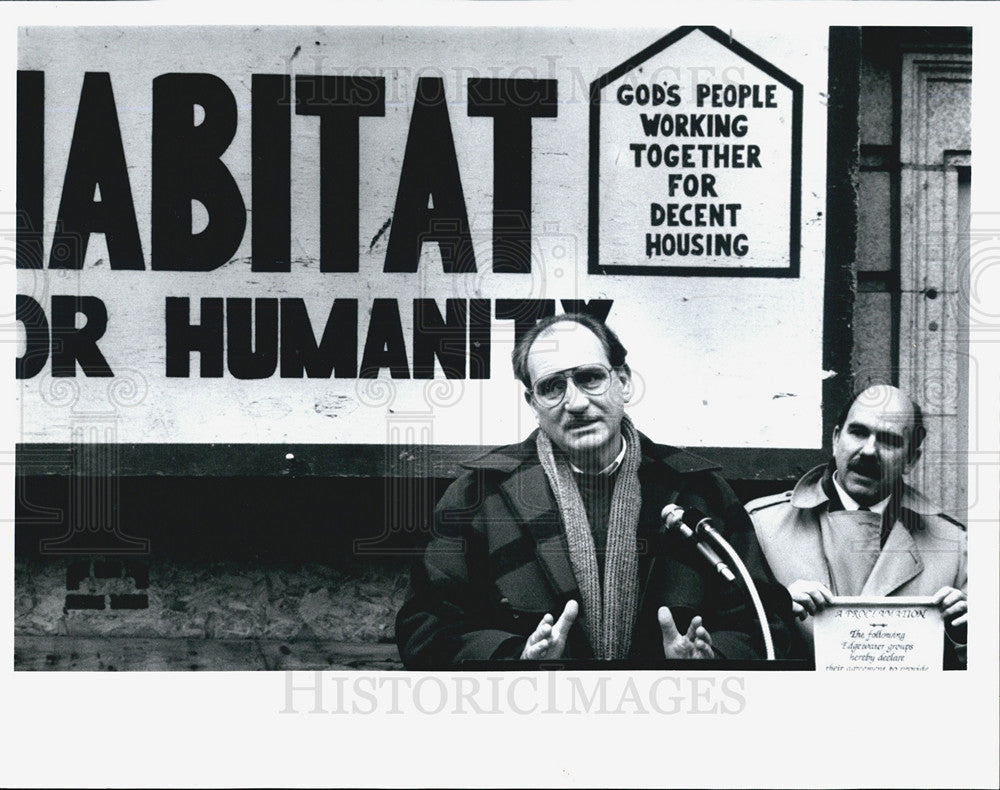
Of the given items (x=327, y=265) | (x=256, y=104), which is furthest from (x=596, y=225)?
(x=256, y=104)

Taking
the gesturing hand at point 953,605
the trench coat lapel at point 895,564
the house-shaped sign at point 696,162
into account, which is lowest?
the gesturing hand at point 953,605

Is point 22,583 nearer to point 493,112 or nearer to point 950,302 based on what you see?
point 493,112

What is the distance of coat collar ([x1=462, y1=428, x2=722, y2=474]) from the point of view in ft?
16.6

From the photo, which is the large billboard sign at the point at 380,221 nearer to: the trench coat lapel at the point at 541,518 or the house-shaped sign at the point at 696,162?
the house-shaped sign at the point at 696,162

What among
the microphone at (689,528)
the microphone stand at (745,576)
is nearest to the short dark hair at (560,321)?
the microphone at (689,528)

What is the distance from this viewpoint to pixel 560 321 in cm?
507

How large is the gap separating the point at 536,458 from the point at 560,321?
537 mm

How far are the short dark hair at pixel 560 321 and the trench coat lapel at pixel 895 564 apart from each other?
4.11 ft

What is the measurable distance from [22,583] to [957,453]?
3708 mm

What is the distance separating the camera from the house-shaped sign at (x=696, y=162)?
5082 mm

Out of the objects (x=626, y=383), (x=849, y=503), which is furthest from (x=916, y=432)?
(x=626, y=383)

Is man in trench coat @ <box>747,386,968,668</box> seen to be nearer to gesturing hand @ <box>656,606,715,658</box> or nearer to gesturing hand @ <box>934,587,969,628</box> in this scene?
gesturing hand @ <box>934,587,969,628</box>

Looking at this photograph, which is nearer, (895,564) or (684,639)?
(684,639)

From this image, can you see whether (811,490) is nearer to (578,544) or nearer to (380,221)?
(578,544)
